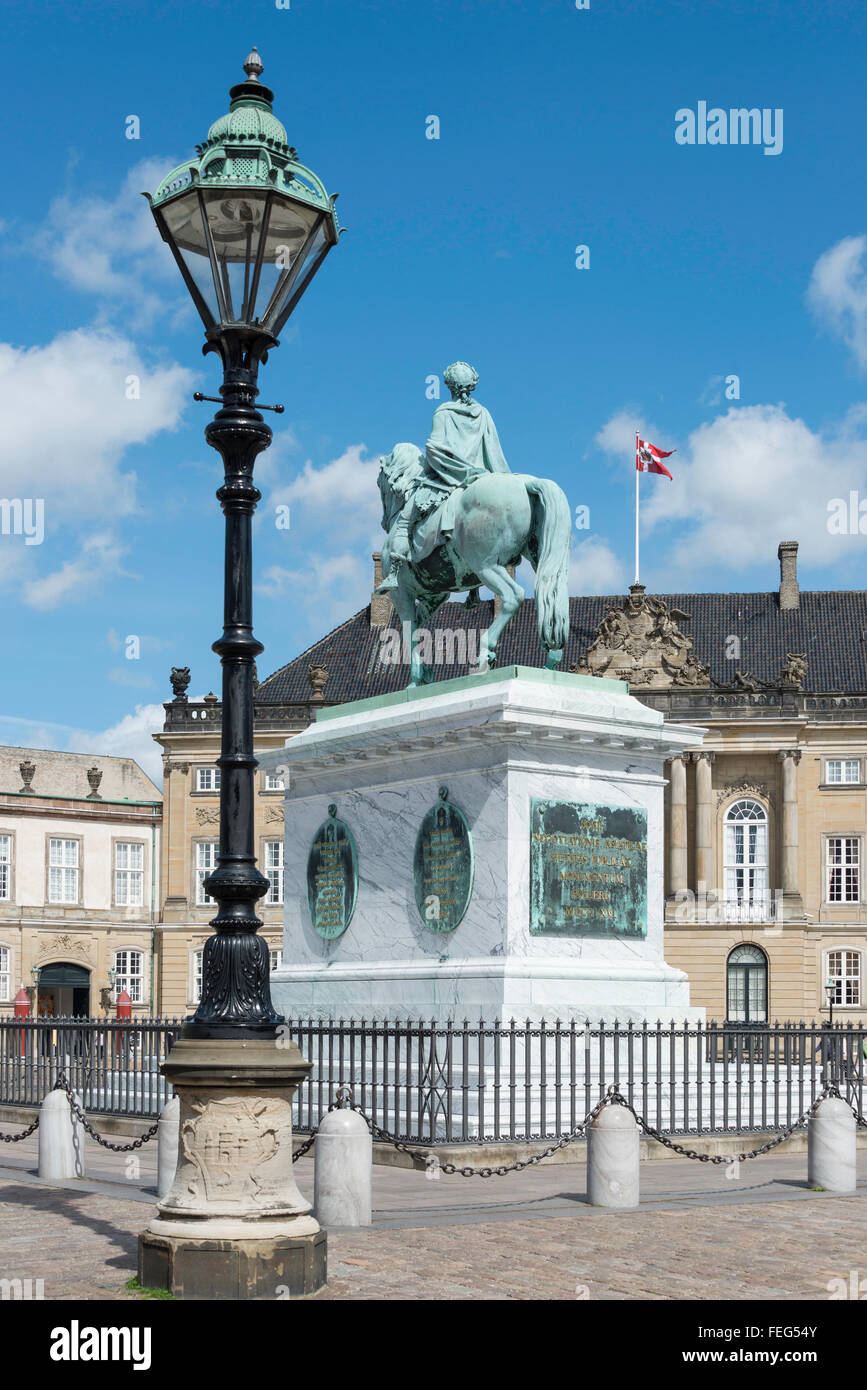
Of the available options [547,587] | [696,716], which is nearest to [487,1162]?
[547,587]

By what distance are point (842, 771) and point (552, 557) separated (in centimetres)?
4610

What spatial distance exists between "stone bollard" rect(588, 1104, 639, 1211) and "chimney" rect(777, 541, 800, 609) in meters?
54.6

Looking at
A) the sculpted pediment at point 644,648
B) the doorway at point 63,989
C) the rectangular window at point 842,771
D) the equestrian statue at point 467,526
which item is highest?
the sculpted pediment at point 644,648

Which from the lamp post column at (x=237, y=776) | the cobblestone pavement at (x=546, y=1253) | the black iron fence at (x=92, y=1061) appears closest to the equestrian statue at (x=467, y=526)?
the black iron fence at (x=92, y=1061)

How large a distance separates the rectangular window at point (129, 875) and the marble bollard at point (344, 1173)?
185 ft

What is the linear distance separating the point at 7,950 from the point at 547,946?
50.3m

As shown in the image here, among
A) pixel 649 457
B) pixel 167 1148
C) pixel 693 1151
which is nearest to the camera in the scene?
pixel 167 1148

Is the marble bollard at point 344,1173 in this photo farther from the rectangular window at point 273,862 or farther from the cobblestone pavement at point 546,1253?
the rectangular window at point 273,862

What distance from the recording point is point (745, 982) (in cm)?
5806

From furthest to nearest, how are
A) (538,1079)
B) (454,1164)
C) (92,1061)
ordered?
(92,1061), (538,1079), (454,1164)

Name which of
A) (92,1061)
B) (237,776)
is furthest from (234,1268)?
(92,1061)

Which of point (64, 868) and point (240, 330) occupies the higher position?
point (240, 330)

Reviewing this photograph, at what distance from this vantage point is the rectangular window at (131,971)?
63.4 metres

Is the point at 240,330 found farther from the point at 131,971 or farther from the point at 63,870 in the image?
the point at 131,971
